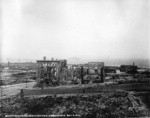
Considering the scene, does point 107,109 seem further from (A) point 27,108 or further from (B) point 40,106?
(A) point 27,108

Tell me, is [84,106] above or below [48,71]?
below

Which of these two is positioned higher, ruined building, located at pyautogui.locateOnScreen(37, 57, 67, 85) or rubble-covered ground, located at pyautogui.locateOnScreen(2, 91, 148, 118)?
ruined building, located at pyautogui.locateOnScreen(37, 57, 67, 85)

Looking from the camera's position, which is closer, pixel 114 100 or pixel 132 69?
pixel 114 100

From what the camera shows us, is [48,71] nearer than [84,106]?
No

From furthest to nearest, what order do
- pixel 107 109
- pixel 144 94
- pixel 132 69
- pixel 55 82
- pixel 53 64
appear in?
1. pixel 132 69
2. pixel 53 64
3. pixel 55 82
4. pixel 144 94
5. pixel 107 109

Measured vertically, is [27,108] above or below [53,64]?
below

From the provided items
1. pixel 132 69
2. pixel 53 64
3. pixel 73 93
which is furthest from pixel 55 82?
pixel 132 69

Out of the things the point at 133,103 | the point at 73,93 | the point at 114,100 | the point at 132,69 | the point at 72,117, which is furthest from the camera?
the point at 132,69

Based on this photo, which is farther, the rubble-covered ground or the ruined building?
the ruined building
